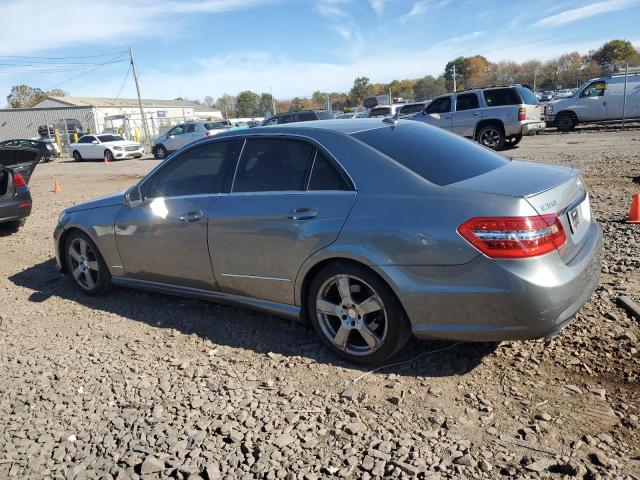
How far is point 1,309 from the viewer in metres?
5.14

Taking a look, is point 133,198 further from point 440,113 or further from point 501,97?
point 440,113

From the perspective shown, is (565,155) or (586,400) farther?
(565,155)

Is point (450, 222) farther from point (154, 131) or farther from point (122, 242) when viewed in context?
point (154, 131)

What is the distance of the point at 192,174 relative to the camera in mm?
4387

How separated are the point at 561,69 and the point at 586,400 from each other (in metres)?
66.4

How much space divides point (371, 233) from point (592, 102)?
21.2 meters

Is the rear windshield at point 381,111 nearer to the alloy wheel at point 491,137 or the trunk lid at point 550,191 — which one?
the alloy wheel at point 491,137

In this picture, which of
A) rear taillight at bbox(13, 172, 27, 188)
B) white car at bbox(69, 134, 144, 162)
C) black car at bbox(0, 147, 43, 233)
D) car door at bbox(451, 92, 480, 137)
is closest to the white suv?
car door at bbox(451, 92, 480, 137)

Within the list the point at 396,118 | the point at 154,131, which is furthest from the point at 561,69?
the point at 396,118

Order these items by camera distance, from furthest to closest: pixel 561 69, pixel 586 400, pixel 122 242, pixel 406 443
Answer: pixel 561 69 → pixel 122 242 → pixel 586 400 → pixel 406 443

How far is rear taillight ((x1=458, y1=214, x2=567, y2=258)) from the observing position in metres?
2.84

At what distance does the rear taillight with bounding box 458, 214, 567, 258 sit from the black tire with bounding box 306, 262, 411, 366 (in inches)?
25.5

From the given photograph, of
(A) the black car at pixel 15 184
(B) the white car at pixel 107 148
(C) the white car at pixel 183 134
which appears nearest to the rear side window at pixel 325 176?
(A) the black car at pixel 15 184

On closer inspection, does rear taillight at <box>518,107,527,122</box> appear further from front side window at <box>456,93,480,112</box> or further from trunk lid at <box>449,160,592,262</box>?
trunk lid at <box>449,160,592,262</box>
